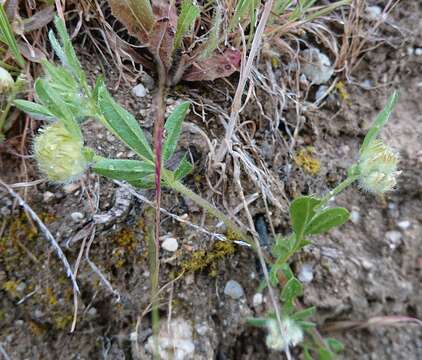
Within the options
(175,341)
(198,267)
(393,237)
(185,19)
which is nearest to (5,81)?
(185,19)

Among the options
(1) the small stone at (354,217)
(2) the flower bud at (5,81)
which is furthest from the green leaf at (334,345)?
(2) the flower bud at (5,81)

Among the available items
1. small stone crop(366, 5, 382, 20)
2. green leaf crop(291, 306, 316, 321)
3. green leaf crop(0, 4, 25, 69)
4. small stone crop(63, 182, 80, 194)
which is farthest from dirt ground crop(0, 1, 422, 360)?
small stone crop(366, 5, 382, 20)

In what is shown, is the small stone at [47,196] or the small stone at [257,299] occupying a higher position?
the small stone at [47,196]

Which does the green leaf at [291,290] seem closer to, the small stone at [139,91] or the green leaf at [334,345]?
the green leaf at [334,345]

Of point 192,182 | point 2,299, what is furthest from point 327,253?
point 2,299

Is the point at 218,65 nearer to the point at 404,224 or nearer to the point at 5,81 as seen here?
the point at 5,81

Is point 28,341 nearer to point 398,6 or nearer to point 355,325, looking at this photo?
point 355,325
